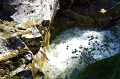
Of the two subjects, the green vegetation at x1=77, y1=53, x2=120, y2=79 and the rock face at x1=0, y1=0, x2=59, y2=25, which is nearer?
the green vegetation at x1=77, y1=53, x2=120, y2=79

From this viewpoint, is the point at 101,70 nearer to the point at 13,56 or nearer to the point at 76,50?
the point at 76,50

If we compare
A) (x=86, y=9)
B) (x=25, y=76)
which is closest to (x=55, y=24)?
(x=86, y=9)

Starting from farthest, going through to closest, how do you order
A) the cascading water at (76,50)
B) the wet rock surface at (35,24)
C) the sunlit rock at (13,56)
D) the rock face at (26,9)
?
1. the rock face at (26,9)
2. the cascading water at (76,50)
3. the wet rock surface at (35,24)
4. the sunlit rock at (13,56)

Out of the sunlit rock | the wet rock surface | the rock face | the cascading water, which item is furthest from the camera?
the rock face

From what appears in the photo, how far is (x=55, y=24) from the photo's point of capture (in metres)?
18.2

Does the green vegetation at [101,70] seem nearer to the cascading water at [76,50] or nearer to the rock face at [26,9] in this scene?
the cascading water at [76,50]

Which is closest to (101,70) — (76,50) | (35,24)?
(76,50)

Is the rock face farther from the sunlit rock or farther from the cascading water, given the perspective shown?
the cascading water

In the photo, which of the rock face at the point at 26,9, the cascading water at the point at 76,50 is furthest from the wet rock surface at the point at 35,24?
the cascading water at the point at 76,50

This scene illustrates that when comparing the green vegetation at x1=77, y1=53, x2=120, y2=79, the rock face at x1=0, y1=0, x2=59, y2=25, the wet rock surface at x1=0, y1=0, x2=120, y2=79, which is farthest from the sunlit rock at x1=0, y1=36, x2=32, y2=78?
the green vegetation at x1=77, y1=53, x2=120, y2=79

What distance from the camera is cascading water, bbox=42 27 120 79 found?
14245mm

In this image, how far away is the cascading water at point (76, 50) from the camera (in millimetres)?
14245

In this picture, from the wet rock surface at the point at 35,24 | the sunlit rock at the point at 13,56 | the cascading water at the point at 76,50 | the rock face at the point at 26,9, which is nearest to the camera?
the sunlit rock at the point at 13,56

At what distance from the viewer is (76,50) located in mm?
15695
